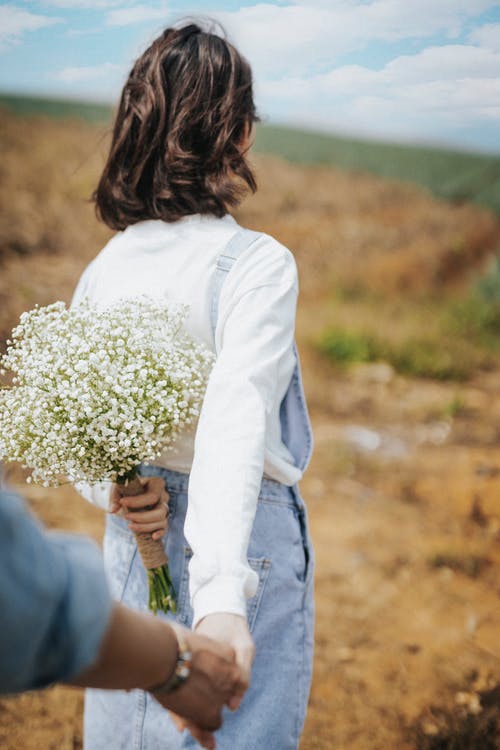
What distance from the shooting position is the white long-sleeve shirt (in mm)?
1119

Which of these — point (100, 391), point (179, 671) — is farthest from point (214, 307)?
point (179, 671)

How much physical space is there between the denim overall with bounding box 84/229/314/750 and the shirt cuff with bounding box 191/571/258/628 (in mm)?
284

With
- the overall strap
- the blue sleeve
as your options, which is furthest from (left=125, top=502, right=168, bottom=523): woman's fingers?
the blue sleeve

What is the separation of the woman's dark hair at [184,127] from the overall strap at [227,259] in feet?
0.47

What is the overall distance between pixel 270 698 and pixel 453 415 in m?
4.62

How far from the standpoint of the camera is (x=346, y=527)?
4.29 m

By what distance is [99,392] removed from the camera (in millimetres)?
1224

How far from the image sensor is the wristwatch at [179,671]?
94 cm

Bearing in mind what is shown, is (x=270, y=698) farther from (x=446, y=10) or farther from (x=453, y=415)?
(x=453, y=415)

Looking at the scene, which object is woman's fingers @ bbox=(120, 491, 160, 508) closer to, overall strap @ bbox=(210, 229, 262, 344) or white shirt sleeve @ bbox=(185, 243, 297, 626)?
white shirt sleeve @ bbox=(185, 243, 297, 626)

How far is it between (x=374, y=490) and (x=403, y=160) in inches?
248

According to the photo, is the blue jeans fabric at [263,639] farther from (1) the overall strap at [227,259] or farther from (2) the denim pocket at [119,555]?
(1) the overall strap at [227,259]

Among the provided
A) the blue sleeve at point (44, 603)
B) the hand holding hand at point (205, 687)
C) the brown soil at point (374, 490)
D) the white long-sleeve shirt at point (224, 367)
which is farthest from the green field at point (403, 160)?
the blue sleeve at point (44, 603)

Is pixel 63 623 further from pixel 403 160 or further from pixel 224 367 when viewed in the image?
pixel 403 160
